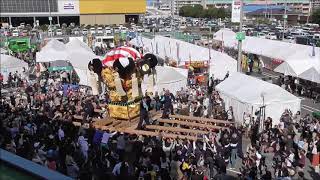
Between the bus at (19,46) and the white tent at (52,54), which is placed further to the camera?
the bus at (19,46)

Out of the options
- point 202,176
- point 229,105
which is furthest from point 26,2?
point 202,176

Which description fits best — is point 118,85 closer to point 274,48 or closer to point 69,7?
point 274,48

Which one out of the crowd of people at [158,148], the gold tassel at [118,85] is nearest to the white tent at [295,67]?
the crowd of people at [158,148]

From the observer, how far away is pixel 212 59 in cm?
2627

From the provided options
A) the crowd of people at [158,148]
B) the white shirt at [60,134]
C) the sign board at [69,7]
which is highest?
the sign board at [69,7]

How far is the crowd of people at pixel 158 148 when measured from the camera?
1121 centimetres

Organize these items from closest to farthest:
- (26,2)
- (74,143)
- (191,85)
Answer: (74,143), (191,85), (26,2)

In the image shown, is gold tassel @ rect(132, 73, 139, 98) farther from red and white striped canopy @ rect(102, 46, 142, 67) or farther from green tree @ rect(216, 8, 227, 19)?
green tree @ rect(216, 8, 227, 19)

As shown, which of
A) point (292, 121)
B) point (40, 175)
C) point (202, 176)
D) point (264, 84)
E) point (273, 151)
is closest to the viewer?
point (40, 175)

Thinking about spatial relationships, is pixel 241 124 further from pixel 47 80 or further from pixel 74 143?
pixel 47 80

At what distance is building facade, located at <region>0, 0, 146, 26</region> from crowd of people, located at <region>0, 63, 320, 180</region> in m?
76.3

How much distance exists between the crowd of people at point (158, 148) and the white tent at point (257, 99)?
438 millimetres

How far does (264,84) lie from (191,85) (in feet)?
22.3

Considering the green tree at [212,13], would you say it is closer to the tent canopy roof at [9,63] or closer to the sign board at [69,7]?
the sign board at [69,7]
